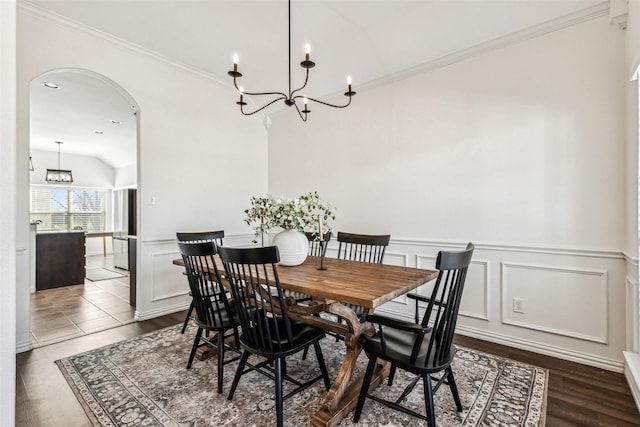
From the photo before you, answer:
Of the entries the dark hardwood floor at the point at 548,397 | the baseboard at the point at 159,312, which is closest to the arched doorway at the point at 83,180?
the baseboard at the point at 159,312

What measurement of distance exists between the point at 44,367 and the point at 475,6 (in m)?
4.42

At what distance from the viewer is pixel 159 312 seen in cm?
347

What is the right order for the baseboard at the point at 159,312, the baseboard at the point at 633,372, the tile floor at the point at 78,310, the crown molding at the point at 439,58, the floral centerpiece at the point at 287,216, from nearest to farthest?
the baseboard at the point at 633,372
the floral centerpiece at the point at 287,216
the crown molding at the point at 439,58
the tile floor at the point at 78,310
the baseboard at the point at 159,312

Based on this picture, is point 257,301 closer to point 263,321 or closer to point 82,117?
point 263,321

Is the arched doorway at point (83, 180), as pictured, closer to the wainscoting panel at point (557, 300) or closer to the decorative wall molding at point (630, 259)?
the wainscoting panel at point (557, 300)

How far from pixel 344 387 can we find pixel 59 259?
520 centimetres

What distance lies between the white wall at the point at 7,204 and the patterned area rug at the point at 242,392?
3.99ft

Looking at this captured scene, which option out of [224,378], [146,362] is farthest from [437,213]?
[146,362]

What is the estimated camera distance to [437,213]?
10.2 ft

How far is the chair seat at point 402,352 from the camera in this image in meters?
1.50

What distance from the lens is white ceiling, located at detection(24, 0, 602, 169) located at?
2594mm

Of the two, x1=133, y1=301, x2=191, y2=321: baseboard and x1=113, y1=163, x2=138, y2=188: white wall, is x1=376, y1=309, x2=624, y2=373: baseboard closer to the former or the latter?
x1=133, y1=301, x2=191, y2=321: baseboard

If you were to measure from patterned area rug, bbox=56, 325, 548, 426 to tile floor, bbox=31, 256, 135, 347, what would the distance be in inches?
27.6

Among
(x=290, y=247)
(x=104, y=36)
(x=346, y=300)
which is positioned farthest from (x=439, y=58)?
(x=104, y=36)
